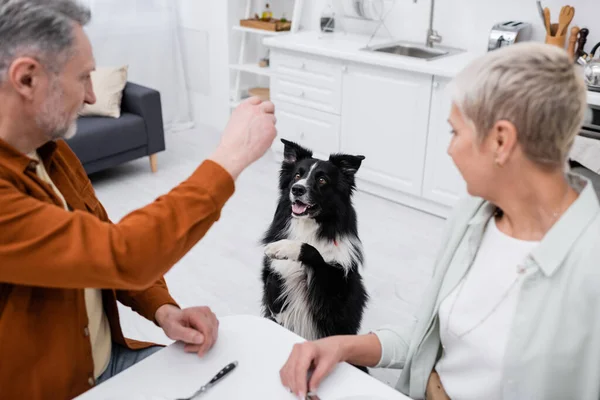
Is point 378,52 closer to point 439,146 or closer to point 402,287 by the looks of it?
point 439,146

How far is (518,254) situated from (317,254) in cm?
85

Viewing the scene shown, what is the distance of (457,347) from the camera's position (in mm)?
1226

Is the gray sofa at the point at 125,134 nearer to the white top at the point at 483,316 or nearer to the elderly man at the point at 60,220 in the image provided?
the elderly man at the point at 60,220

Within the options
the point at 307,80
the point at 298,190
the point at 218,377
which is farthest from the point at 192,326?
the point at 307,80

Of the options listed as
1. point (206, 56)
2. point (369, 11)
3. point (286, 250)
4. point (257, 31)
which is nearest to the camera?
point (286, 250)

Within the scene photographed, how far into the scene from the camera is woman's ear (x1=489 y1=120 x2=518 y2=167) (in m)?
1.01

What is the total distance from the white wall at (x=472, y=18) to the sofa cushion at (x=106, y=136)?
1.73 m

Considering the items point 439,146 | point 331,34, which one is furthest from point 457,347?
point 331,34

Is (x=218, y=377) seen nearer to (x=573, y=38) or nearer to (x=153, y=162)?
(x=573, y=38)

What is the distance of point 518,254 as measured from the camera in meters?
1.15

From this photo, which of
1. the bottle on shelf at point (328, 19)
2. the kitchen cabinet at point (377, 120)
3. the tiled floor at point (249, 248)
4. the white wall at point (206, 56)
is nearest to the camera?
the tiled floor at point (249, 248)

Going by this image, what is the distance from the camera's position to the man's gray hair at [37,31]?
3.22 feet

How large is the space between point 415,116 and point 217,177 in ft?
8.72

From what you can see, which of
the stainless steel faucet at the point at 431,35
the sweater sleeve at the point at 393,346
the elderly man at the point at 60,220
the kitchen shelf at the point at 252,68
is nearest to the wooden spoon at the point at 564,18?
the stainless steel faucet at the point at 431,35
